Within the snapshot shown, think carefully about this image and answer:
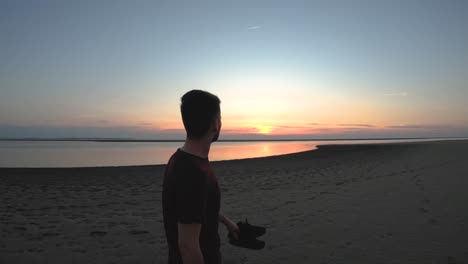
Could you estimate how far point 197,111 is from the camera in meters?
2.09

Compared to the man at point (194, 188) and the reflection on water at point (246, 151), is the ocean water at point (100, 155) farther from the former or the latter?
the man at point (194, 188)

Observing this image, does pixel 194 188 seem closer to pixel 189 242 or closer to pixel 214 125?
pixel 189 242

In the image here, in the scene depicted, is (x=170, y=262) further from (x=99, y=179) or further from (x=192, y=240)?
(x=99, y=179)

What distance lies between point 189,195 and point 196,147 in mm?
341

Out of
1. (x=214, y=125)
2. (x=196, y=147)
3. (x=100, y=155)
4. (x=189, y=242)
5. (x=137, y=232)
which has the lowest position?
(x=100, y=155)

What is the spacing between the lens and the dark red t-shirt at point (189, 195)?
1.90 meters

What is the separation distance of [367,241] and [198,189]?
5323 millimetres

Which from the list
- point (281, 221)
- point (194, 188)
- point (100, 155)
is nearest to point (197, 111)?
point (194, 188)

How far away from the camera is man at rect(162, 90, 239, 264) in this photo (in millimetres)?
1907

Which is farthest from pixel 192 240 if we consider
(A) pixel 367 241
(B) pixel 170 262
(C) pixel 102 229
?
(C) pixel 102 229

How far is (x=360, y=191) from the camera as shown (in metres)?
11.2

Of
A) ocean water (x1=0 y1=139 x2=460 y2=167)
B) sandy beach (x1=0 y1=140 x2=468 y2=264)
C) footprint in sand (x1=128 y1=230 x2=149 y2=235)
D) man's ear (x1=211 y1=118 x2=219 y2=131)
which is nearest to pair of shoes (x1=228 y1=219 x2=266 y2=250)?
man's ear (x1=211 y1=118 x2=219 y2=131)

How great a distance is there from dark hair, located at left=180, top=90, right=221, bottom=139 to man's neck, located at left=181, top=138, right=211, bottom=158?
1.4 inches

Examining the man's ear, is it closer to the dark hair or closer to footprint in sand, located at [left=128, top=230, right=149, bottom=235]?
the dark hair
